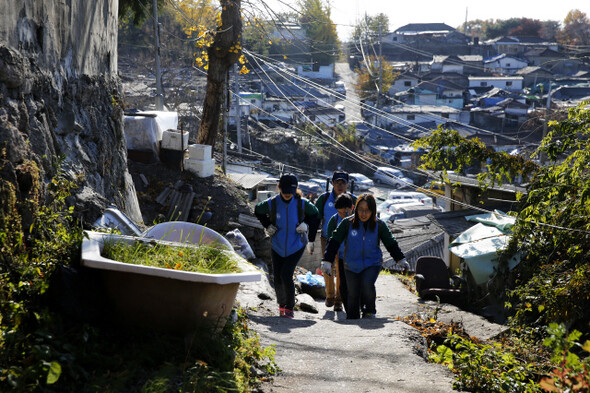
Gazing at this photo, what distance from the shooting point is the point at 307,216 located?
7223 mm

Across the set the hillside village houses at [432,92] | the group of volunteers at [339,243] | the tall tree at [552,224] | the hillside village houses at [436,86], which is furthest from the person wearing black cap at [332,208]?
the hillside village houses at [436,86]

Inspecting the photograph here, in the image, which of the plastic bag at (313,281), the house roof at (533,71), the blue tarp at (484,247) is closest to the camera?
the plastic bag at (313,281)

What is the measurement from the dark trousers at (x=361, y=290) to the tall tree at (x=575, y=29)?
86.8 meters

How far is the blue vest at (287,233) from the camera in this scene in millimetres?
6914

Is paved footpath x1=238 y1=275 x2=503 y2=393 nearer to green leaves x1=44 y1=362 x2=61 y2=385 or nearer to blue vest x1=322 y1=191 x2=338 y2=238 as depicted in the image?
green leaves x1=44 y1=362 x2=61 y2=385

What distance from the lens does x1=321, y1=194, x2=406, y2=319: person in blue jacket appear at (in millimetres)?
6496

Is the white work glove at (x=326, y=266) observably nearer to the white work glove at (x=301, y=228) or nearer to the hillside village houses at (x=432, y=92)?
the white work glove at (x=301, y=228)

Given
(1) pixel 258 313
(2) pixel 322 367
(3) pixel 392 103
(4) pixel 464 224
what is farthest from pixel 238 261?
(3) pixel 392 103

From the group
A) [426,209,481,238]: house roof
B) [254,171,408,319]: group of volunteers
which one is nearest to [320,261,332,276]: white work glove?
[254,171,408,319]: group of volunteers

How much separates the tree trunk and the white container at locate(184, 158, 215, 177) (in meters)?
2.32

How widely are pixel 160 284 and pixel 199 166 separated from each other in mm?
8669

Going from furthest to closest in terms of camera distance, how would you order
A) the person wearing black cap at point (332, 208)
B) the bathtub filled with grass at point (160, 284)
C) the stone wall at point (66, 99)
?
1. the person wearing black cap at point (332, 208)
2. the stone wall at point (66, 99)
3. the bathtub filled with grass at point (160, 284)

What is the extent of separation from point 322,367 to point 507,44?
82.2m

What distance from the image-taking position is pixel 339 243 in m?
6.62
